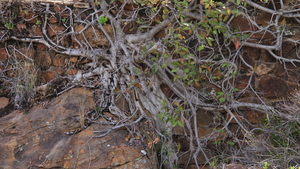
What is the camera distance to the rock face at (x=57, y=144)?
2.94 meters

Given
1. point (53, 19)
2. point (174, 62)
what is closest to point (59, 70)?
point (53, 19)

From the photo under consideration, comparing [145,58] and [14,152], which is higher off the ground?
[145,58]

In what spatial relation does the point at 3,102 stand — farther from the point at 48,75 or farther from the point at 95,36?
the point at 95,36

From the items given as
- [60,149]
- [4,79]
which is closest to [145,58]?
[60,149]

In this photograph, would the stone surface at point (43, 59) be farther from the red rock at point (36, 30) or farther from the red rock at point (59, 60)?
the red rock at point (36, 30)

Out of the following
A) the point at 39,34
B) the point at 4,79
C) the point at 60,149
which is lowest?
the point at 60,149

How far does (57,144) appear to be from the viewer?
10.0 ft

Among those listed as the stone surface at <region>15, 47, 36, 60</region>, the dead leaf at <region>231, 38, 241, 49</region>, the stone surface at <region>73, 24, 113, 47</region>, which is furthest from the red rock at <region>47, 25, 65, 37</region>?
the dead leaf at <region>231, 38, 241, 49</region>

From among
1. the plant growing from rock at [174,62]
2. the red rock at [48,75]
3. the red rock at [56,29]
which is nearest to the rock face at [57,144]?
the plant growing from rock at [174,62]

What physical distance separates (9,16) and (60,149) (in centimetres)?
175

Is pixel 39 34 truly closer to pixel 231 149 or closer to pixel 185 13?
pixel 185 13

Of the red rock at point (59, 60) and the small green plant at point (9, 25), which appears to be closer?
the small green plant at point (9, 25)

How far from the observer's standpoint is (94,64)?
3553mm

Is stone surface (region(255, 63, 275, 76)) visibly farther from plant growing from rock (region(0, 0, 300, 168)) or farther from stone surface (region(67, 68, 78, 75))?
stone surface (region(67, 68, 78, 75))
